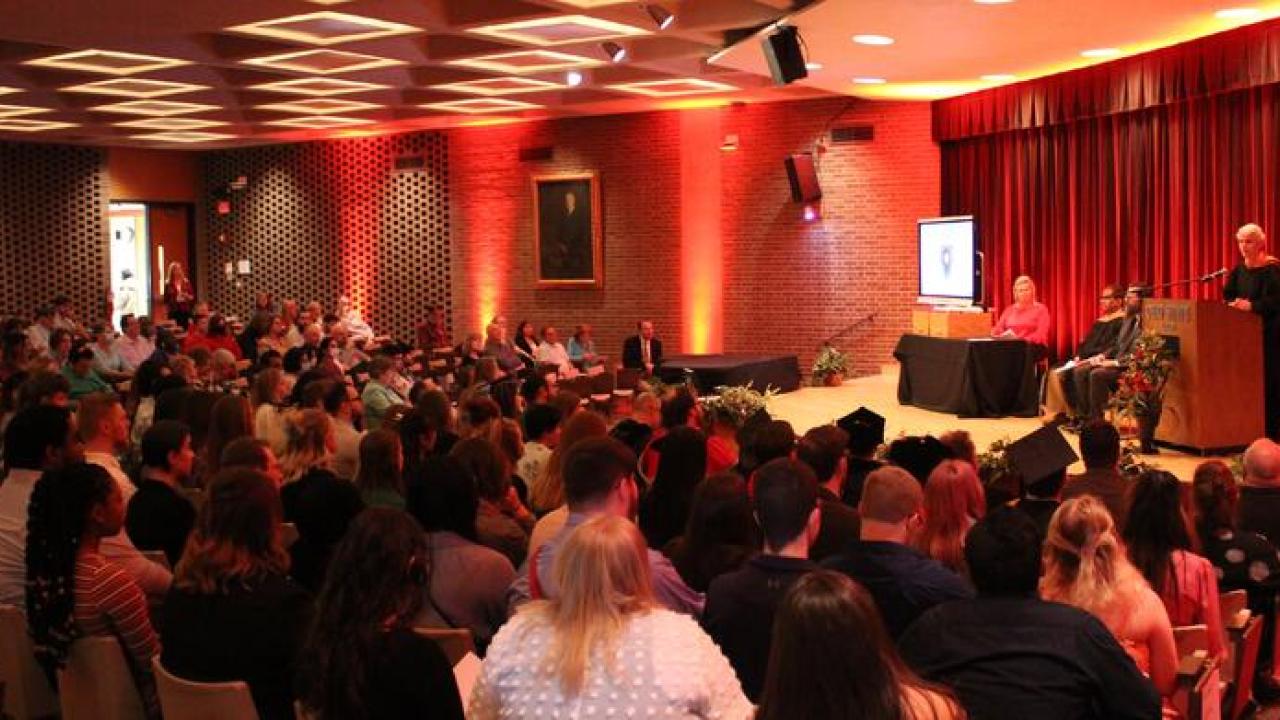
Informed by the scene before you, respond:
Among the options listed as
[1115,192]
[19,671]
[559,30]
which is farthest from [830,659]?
[1115,192]

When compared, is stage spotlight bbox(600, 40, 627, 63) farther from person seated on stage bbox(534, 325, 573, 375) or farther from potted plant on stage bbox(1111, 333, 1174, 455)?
potted plant on stage bbox(1111, 333, 1174, 455)

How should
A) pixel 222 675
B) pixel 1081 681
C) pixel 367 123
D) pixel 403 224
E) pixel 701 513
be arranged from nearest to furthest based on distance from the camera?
1. pixel 1081 681
2. pixel 222 675
3. pixel 701 513
4. pixel 367 123
5. pixel 403 224

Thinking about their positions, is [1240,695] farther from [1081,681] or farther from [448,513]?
[448,513]

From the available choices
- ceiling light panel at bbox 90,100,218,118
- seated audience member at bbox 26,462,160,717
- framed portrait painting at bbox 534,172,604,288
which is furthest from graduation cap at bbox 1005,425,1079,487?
framed portrait painting at bbox 534,172,604,288

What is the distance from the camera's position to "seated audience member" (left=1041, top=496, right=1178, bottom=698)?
366 cm

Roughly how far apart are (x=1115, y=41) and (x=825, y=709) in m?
10.9

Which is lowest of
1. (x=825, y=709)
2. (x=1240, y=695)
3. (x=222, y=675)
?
(x=1240, y=695)

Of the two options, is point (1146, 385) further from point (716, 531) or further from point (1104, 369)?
point (716, 531)

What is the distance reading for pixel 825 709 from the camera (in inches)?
87.7

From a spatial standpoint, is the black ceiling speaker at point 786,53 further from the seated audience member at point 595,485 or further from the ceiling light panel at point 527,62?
the seated audience member at point 595,485

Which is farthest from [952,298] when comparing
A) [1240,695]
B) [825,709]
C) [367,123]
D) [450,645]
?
[825,709]

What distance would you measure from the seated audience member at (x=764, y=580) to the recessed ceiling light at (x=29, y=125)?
17.9 meters

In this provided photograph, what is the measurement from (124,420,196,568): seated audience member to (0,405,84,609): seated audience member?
293 millimetres

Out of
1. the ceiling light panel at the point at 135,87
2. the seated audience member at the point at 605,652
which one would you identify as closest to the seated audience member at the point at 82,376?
the ceiling light panel at the point at 135,87
